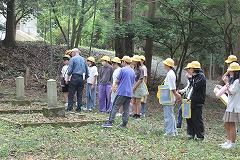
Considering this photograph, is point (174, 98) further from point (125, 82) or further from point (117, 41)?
point (117, 41)

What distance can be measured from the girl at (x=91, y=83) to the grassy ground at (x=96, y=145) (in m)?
3.80

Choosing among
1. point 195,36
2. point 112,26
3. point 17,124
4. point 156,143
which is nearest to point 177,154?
point 156,143

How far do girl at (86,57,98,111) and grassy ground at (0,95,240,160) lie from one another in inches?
150

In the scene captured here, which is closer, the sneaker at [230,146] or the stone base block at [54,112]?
the sneaker at [230,146]

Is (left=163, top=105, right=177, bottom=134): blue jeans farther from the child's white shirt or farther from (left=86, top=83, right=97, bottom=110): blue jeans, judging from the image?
(left=86, top=83, right=97, bottom=110): blue jeans

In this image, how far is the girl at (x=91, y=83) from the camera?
1404 centimetres

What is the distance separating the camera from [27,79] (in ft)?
67.9

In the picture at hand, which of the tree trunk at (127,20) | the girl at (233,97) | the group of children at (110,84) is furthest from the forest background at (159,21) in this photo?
the girl at (233,97)

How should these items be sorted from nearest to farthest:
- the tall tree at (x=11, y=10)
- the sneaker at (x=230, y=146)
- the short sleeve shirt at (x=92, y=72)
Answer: the sneaker at (x=230, y=146) < the short sleeve shirt at (x=92, y=72) < the tall tree at (x=11, y=10)

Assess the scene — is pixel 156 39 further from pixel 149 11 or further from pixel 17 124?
pixel 17 124

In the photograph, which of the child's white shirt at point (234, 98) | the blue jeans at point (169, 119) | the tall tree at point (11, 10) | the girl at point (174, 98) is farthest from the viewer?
the tall tree at point (11, 10)

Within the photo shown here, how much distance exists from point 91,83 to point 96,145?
627 cm

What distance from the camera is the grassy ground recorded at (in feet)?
24.2

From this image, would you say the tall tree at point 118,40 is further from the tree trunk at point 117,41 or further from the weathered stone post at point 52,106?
the weathered stone post at point 52,106
